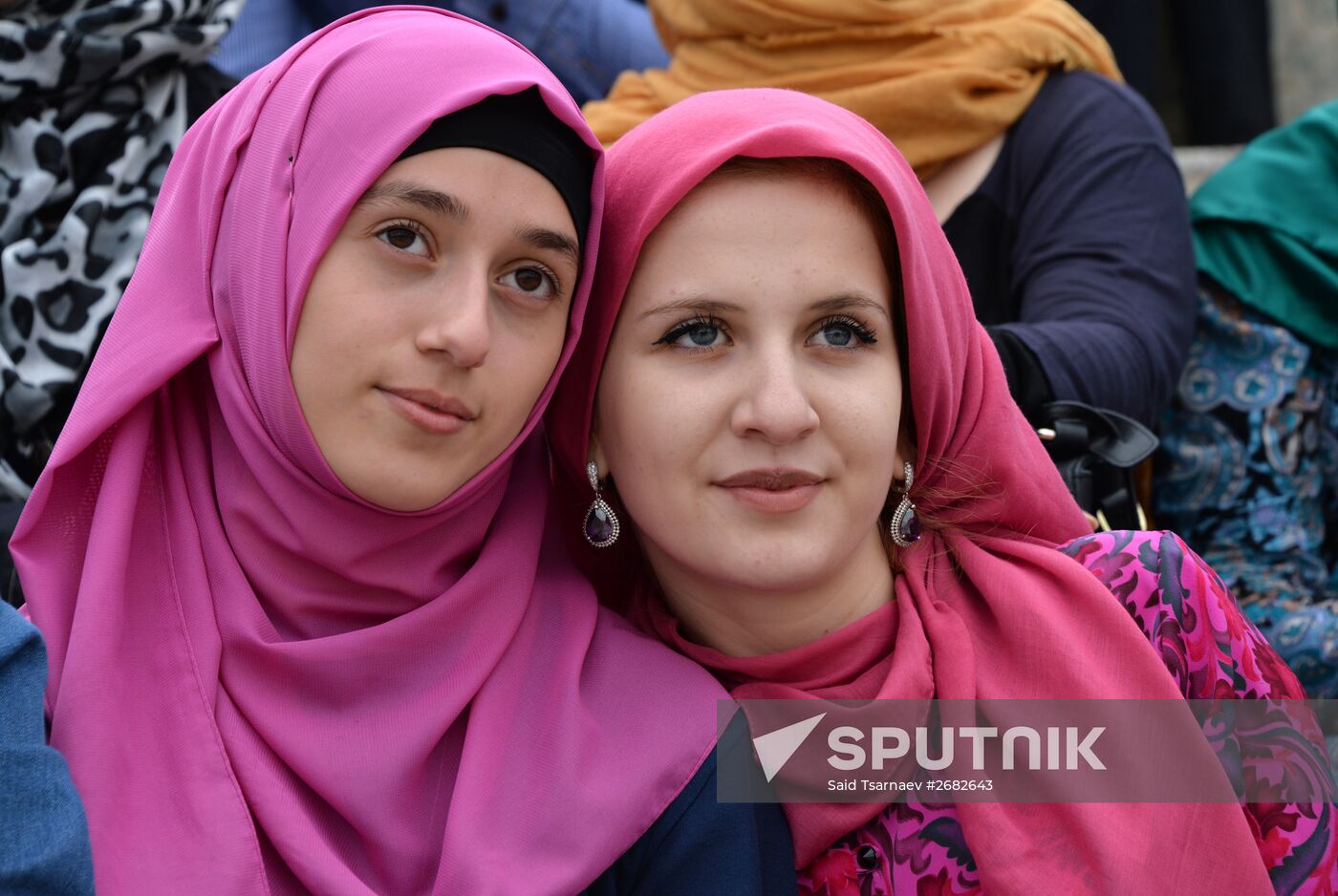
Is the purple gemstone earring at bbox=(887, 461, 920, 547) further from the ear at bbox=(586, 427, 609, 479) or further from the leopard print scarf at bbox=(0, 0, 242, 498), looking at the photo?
the leopard print scarf at bbox=(0, 0, 242, 498)

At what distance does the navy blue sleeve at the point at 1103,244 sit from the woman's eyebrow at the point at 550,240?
99 centimetres

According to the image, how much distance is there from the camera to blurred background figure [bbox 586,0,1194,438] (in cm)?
275

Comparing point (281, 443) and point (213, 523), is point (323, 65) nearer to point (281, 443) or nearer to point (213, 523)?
point (281, 443)

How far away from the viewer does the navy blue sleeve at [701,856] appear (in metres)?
1.80

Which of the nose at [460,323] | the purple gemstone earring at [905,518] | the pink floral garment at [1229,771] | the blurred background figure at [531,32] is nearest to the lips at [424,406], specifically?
the nose at [460,323]

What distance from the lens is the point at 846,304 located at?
1896mm

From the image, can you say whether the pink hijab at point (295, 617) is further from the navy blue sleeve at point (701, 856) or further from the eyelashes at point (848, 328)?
the eyelashes at point (848, 328)

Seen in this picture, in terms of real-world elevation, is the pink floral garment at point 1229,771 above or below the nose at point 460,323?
below

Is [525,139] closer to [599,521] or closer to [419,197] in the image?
[419,197]

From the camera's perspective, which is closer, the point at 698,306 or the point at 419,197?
the point at 419,197

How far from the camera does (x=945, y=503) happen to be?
83.0 inches

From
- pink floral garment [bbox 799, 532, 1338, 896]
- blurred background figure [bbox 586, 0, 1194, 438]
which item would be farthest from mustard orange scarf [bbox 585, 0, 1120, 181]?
pink floral garment [bbox 799, 532, 1338, 896]

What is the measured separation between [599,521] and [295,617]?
0.43 m

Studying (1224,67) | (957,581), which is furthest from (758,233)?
(1224,67)
